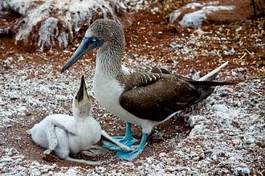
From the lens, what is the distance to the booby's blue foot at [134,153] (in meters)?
5.37

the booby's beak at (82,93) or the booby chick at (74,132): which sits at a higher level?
the booby's beak at (82,93)

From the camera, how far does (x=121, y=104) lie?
5293mm

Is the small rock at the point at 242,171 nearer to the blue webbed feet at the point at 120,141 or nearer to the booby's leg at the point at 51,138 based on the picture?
the blue webbed feet at the point at 120,141

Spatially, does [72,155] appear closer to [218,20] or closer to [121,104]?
[121,104]

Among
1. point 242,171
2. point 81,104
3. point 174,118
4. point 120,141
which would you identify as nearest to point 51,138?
point 81,104

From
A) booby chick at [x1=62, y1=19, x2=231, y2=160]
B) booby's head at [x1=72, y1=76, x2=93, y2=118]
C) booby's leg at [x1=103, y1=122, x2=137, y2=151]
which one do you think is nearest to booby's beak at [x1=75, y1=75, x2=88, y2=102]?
booby's head at [x1=72, y1=76, x2=93, y2=118]

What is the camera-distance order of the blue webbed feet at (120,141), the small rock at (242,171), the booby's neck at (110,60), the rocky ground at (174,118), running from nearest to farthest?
the small rock at (242,171) < the rocky ground at (174,118) < the booby's neck at (110,60) < the blue webbed feet at (120,141)

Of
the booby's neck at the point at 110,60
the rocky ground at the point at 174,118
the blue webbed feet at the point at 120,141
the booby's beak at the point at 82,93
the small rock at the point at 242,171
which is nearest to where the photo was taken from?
the small rock at the point at 242,171

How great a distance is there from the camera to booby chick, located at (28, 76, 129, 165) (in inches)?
208

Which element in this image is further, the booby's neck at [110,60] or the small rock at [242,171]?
the booby's neck at [110,60]

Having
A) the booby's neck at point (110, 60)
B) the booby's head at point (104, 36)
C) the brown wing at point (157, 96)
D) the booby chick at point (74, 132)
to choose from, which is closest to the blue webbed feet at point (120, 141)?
the booby chick at point (74, 132)

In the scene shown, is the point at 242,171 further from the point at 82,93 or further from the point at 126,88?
the point at 82,93

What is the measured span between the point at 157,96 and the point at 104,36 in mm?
678

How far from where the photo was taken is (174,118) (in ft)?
19.8
